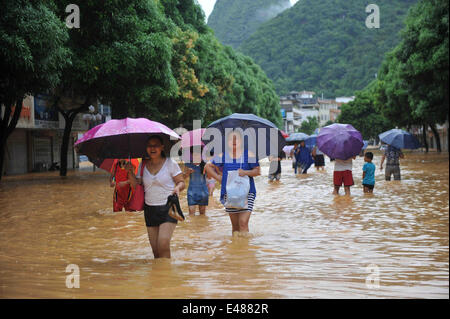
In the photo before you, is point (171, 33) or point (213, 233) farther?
point (171, 33)

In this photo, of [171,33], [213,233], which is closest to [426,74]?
[171,33]

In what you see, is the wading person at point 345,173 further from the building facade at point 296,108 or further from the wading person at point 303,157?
the building facade at point 296,108

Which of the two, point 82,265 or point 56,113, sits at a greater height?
point 56,113

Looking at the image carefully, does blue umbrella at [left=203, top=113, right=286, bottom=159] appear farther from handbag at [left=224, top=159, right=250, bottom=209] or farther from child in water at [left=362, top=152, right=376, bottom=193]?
child in water at [left=362, top=152, right=376, bottom=193]

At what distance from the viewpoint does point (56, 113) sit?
130 feet

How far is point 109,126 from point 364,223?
4904mm

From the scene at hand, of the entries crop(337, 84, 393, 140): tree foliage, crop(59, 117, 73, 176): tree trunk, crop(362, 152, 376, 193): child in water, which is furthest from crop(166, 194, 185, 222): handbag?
crop(337, 84, 393, 140): tree foliage

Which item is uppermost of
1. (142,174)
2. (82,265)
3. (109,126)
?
(109,126)

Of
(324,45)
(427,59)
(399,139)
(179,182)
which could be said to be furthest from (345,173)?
(324,45)

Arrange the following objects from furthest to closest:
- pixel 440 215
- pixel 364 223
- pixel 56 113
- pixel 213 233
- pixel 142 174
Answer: pixel 56 113 → pixel 440 215 → pixel 364 223 → pixel 213 233 → pixel 142 174

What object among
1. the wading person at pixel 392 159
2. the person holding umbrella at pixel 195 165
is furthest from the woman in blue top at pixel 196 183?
the wading person at pixel 392 159

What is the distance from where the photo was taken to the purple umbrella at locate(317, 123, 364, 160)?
15.2 m

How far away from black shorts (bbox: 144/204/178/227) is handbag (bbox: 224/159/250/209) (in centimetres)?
160
